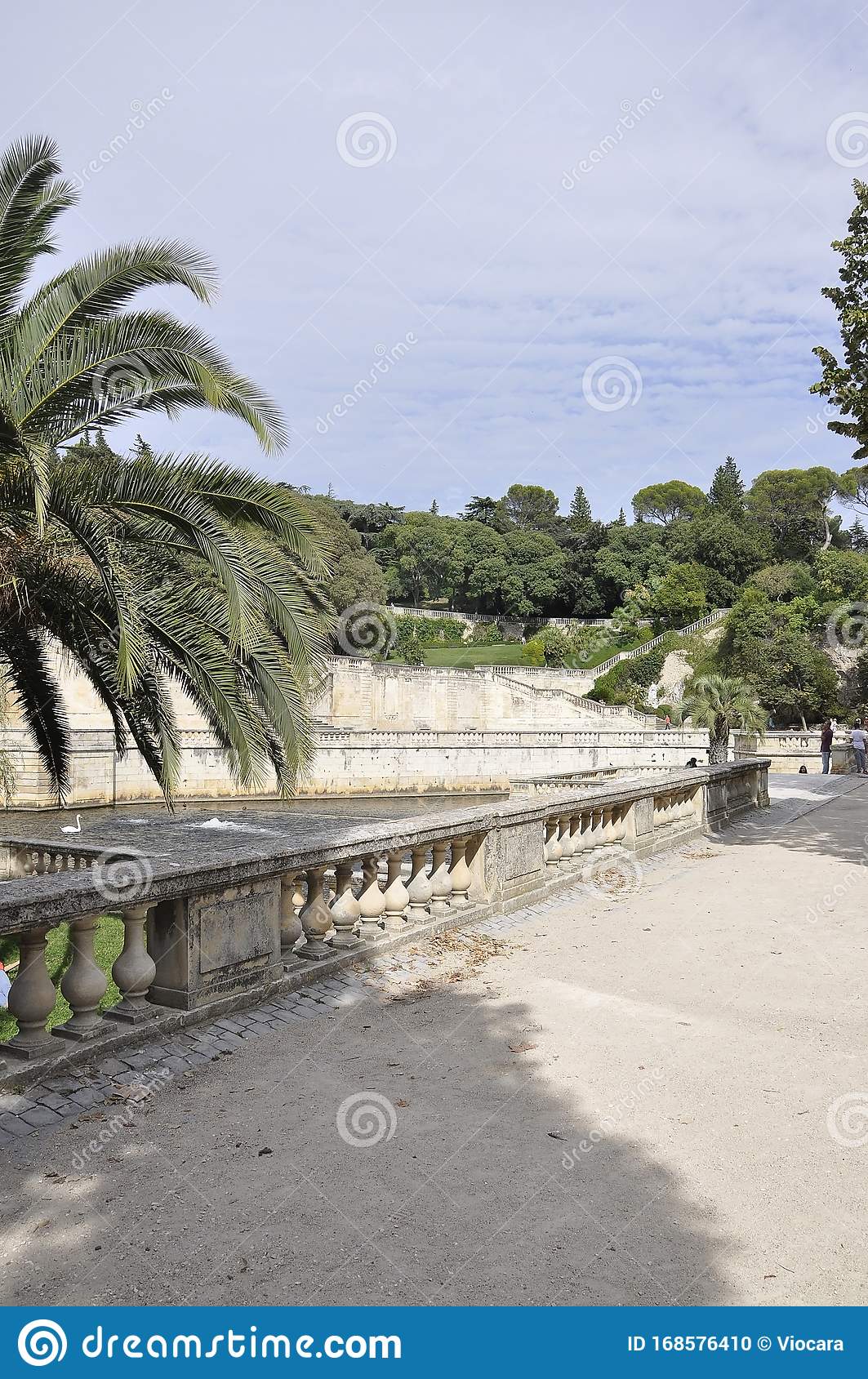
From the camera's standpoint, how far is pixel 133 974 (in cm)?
464

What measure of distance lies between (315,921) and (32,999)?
2.13m

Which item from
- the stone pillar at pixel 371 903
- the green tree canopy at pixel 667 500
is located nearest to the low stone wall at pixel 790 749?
the stone pillar at pixel 371 903

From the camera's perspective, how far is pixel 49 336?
24.5ft

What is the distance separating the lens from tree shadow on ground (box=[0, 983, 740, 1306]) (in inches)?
110

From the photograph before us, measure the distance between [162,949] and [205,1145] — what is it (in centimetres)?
136

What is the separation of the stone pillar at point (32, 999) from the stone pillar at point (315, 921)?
1930 mm

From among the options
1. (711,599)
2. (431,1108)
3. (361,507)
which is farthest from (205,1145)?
(361,507)

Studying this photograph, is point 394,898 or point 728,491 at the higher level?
point 728,491

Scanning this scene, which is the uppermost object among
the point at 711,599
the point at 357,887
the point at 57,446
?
the point at 711,599

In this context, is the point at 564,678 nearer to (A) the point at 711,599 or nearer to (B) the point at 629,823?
(A) the point at 711,599

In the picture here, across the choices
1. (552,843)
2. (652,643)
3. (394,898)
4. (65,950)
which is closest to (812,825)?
(552,843)

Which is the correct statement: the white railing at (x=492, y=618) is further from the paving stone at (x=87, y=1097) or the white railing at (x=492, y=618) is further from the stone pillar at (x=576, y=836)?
the paving stone at (x=87, y=1097)

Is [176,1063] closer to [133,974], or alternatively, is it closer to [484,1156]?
[133,974]

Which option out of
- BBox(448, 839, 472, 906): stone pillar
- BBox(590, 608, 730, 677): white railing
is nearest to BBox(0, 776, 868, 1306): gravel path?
BBox(448, 839, 472, 906): stone pillar
